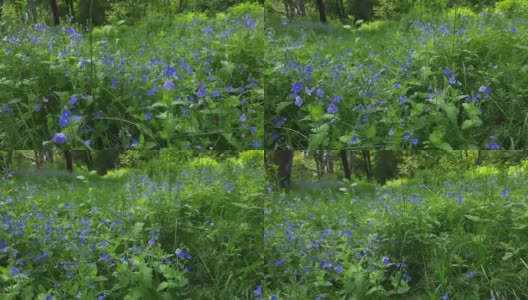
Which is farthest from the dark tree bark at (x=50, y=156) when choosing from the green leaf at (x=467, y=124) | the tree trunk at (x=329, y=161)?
the green leaf at (x=467, y=124)

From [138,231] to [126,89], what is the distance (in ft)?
2.60

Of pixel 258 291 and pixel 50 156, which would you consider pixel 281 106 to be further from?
pixel 50 156

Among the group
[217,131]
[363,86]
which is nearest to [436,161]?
[363,86]

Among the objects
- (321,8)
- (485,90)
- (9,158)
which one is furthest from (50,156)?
(485,90)

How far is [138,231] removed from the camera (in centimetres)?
293

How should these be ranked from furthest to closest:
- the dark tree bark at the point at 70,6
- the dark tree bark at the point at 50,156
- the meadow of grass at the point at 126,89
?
the dark tree bark at the point at 70,6 → the dark tree bark at the point at 50,156 → the meadow of grass at the point at 126,89

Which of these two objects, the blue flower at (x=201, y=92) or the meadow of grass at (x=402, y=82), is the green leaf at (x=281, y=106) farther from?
the blue flower at (x=201, y=92)

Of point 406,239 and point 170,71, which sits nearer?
point 170,71

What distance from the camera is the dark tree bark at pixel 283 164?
9.86ft

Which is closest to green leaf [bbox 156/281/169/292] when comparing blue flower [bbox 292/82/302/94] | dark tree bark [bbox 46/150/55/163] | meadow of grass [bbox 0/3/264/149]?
meadow of grass [bbox 0/3/264/149]

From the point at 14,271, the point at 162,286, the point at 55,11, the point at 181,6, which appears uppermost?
the point at 55,11

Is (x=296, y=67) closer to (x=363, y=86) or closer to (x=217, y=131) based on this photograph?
(x=363, y=86)

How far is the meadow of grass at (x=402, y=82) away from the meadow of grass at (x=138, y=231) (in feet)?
1.49

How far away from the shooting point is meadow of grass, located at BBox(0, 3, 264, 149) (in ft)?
9.18
